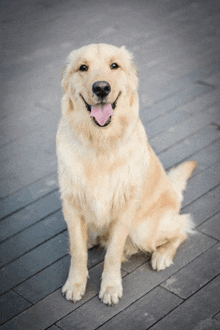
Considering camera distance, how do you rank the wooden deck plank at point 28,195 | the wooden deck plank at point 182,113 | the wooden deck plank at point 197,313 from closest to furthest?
the wooden deck plank at point 197,313 < the wooden deck plank at point 28,195 < the wooden deck plank at point 182,113

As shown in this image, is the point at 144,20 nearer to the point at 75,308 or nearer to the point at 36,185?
the point at 36,185

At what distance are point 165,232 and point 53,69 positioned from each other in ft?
10.4

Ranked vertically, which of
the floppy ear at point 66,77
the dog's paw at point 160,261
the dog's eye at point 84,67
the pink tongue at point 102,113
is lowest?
the dog's paw at point 160,261

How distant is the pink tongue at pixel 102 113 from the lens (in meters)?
2.23

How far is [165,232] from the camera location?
2.68 m

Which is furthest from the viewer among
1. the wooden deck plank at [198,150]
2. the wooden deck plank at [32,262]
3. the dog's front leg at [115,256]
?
the wooden deck plank at [198,150]

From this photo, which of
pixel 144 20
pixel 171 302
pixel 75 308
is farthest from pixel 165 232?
pixel 144 20

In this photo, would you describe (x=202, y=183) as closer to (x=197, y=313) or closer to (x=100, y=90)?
(x=197, y=313)

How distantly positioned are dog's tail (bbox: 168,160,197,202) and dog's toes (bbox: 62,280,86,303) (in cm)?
96

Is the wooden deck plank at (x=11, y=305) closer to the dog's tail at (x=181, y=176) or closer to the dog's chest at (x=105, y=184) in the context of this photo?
the dog's chest at (x=105, y=184)

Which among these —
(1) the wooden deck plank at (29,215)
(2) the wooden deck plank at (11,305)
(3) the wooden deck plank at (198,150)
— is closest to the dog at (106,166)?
(2) the wooden deck plank at (11,305)

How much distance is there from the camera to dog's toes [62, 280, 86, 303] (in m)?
2.45

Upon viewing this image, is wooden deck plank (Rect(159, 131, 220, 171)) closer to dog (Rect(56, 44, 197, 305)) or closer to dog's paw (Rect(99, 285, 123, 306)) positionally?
dog (Rect(56, 44, 197, 305))

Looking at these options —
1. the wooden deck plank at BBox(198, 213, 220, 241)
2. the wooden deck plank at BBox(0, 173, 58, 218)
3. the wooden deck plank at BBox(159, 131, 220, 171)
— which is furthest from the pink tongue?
the wooden deck plank at BBox(159, 131, 220, 171)
